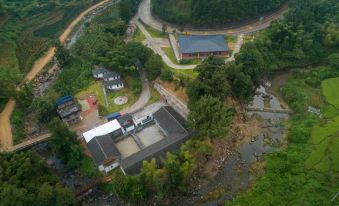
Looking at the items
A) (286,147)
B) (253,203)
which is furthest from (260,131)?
(253,203)

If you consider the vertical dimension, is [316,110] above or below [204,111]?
below

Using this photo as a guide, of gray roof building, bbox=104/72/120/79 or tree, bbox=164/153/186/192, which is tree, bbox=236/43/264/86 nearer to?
gray roof building, bbox=104/72/120/79

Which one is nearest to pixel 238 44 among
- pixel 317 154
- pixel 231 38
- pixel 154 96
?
pixel 231 38

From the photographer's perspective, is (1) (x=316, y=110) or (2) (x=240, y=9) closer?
(1) (x=316, y=110)

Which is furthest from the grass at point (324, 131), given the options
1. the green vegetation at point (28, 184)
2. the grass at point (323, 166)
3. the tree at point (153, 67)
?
the green vegetation at point (28, 184)

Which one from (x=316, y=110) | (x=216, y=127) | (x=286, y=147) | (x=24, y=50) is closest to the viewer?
(x=216, y=127)

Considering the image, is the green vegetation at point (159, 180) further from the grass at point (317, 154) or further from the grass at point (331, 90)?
the grass at point (331, 90)

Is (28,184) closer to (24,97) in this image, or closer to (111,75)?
(24,97)

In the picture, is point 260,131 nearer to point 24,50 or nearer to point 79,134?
point 79,134
